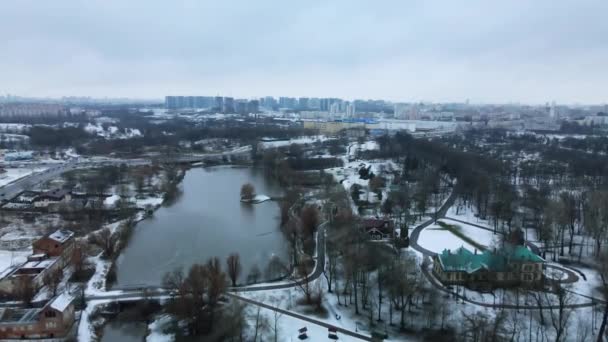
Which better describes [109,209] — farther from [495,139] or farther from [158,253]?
[495,139]

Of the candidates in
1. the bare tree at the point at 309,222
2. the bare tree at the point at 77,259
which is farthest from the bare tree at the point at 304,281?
the bare tree at the point at 77,259

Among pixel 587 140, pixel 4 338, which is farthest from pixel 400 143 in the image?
pixel 4 338

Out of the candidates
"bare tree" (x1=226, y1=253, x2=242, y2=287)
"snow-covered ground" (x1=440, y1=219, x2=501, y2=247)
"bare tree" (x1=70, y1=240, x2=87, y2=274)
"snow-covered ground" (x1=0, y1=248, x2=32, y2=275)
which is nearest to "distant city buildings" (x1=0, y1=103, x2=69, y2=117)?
"snow-covered ground" (x1=0, y1=248, x2=32, y2=275)

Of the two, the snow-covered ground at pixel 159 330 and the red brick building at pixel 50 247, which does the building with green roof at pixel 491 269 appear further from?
the red brick building at pixel 50 247

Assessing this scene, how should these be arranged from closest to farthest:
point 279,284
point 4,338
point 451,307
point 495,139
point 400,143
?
point 4,338
point 451,307
point 279,284
point 400,143
point 495,139

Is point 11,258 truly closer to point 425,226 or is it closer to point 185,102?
point 425,226

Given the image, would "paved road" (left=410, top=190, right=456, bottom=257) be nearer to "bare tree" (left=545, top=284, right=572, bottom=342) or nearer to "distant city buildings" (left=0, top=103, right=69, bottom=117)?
"bare tree" (left=545, top=284, right=572, bottom=342)

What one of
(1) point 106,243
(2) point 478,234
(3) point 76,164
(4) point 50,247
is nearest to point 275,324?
(1) point 106,243
